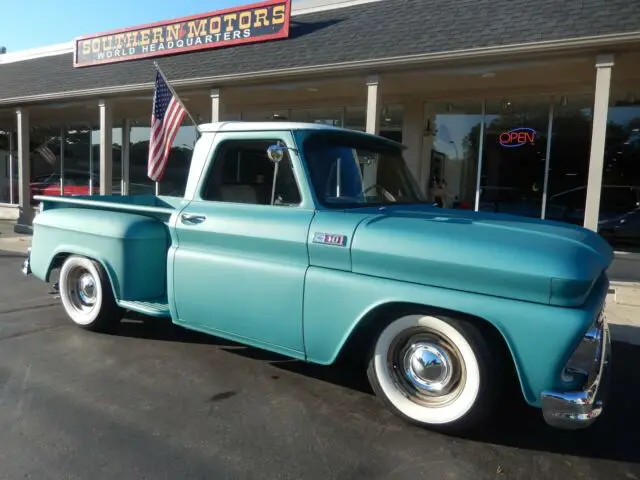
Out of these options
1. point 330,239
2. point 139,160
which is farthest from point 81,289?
point 139,160

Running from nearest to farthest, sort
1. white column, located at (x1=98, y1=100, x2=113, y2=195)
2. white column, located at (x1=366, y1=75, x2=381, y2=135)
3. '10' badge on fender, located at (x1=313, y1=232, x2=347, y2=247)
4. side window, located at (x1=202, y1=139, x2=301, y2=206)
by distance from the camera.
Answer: '10' badge on fender, located at (x1=313, y1=232, x2=347, y2=247) → side window, located at (x1=202, y1=139, x2=301, y2=206) → white column, located at (x1=366, y1=75, x2=381, y2=135) → white column, located at (x1=98, y1=100, x2=113, y2=195)

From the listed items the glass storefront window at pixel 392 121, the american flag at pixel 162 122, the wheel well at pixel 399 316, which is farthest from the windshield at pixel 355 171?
Result: the glass storefront window at pixel 392 121

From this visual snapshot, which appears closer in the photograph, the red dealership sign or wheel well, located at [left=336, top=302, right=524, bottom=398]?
wheel well, located at [left=336, top=302, right=524, bottom=398]

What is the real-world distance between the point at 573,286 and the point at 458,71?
6032 millimetres

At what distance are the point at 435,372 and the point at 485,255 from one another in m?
0.81

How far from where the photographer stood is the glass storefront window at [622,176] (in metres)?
9.14

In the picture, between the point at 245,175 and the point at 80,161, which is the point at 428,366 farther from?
the point at 80,161

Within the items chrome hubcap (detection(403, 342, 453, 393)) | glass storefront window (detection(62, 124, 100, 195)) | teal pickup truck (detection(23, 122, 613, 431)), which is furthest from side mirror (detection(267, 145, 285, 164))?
glass storefront window (detection(62, 124, 100, 195))

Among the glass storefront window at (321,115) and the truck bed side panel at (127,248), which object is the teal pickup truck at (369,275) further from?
the glass storefront window at (321,115)

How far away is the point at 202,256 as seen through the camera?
3.91 m

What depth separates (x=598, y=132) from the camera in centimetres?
682

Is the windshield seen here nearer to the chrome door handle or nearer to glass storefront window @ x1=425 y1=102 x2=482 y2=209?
the chrome door handle

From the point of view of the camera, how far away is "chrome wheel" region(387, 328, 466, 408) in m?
3.05

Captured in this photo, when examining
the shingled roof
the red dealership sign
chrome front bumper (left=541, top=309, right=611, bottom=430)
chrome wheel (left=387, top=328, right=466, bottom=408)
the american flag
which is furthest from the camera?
the red dealership sign
